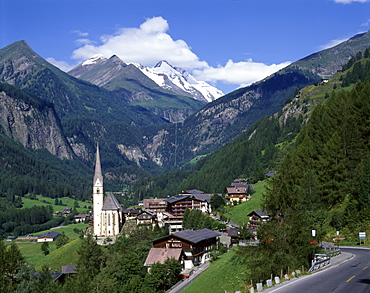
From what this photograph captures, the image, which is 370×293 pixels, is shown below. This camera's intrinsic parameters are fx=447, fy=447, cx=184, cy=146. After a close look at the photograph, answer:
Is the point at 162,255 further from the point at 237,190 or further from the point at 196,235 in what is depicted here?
the point at 237,190

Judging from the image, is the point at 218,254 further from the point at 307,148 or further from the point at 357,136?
the point at 357,136

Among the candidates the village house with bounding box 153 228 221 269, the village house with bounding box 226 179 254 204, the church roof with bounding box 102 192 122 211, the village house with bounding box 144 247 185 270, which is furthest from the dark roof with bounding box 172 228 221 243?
the church roof with bounding box 102 192 122 211

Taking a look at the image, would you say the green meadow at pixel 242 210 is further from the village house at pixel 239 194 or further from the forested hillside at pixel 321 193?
the forested hillside at pixel 321 193

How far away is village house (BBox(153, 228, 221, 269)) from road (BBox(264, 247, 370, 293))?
56421mm

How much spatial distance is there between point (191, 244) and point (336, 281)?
64081 millimetres

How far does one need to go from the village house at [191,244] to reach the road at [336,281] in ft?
185

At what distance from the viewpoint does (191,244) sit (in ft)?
328

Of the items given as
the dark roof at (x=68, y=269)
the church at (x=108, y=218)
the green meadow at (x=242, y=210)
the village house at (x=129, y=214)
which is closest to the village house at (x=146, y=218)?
the church at (x=108, y=218)

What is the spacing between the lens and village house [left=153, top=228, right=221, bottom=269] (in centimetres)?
10006

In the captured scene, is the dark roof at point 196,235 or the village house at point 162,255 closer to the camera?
the village house at point 162,255

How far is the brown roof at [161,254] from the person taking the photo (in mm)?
95562

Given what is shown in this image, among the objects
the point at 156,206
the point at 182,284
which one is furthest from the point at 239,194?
the point at 182,284

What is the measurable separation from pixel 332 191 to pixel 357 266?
35885 mm

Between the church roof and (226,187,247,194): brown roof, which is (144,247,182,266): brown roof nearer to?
the church roof
